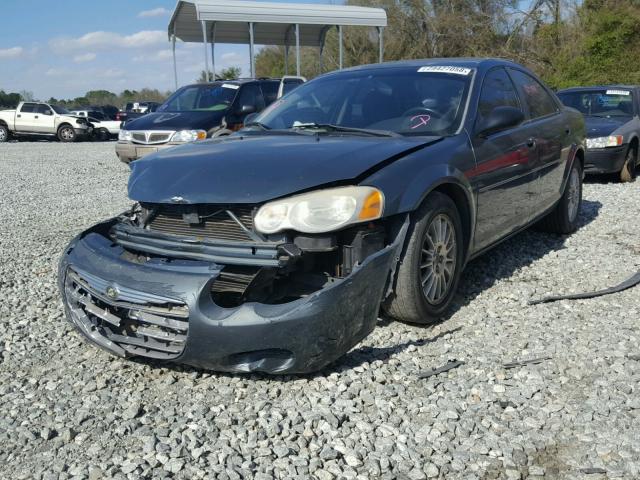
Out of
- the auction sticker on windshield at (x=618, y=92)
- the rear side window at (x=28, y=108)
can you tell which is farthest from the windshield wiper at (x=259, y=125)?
the rear side window at (x=28, y=108)

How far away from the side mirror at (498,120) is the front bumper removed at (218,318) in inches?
56.5

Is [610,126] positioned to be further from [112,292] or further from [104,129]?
[104,129]

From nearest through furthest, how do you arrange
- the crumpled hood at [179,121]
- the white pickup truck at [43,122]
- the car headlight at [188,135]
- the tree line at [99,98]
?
the car headlight at [188,135], the crumpled hood at [179,121], the white pickup truck at [43,122], the tree line at [99,98]

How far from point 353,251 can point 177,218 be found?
0.94 m

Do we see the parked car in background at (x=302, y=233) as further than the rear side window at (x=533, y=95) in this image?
No

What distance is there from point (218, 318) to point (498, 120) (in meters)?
2.37

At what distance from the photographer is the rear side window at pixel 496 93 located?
4.39 meters

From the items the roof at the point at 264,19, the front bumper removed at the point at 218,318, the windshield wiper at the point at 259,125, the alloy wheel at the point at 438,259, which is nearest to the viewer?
the front bumper removed at the point at 218,318

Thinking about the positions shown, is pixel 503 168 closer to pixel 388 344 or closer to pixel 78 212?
pixel 388 344

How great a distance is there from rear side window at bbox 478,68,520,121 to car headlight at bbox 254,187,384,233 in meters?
1.57

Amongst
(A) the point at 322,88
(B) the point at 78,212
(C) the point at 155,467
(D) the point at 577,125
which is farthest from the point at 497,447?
(B) the point at 78,212

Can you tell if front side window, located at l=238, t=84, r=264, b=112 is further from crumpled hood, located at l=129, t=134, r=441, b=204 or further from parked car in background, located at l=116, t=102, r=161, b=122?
parked car in background, located at l=116, t=102, r=161, b=122

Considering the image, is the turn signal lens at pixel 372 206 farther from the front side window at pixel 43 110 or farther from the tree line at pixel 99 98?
the tree line at pixel 99 98

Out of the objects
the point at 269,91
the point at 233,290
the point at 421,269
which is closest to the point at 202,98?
the point at 269,91
